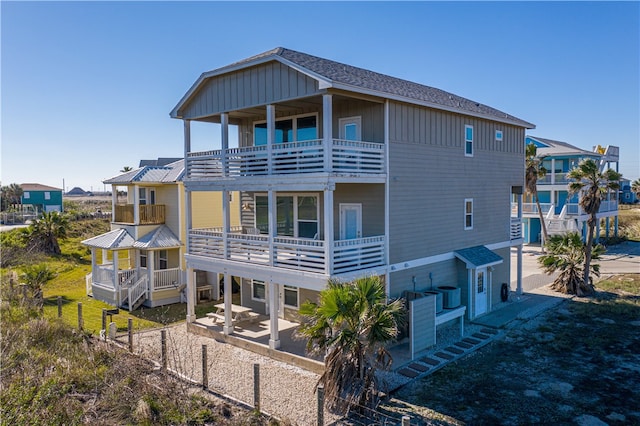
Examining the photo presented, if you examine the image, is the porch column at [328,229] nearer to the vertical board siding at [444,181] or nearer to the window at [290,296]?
the vertical board siding at [444,181]

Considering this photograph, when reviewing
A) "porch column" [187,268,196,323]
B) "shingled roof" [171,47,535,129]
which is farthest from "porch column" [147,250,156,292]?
"shingled roof" [171,47,535,129]

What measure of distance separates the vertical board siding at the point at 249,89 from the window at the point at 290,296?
23.7 feet

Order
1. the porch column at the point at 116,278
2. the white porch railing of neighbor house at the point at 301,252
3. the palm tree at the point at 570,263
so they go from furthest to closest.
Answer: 1. the palm tree at the point at 570,263
2. the porch column at the point at 116,278
3. the white porch railing of neighbor house at the point at 301,252

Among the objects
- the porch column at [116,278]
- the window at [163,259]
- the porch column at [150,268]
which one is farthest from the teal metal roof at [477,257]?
the porch column at [116,278]

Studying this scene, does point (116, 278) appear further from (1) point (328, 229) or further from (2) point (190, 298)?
(1) point (328, 229)

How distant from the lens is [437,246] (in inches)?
679

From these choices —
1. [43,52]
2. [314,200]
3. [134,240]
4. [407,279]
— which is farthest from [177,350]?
[43,52]

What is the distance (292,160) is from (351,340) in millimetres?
6119

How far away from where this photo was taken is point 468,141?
61.7 feet

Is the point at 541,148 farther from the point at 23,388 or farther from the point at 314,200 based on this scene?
the point at 23,388

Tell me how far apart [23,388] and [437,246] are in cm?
1354

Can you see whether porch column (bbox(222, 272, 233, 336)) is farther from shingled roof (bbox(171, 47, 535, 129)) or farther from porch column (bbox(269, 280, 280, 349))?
shingled roof (bbox(171, 47, 535, 129))

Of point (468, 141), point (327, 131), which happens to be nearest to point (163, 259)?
point (327, 131)

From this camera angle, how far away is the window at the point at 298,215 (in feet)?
55.7
